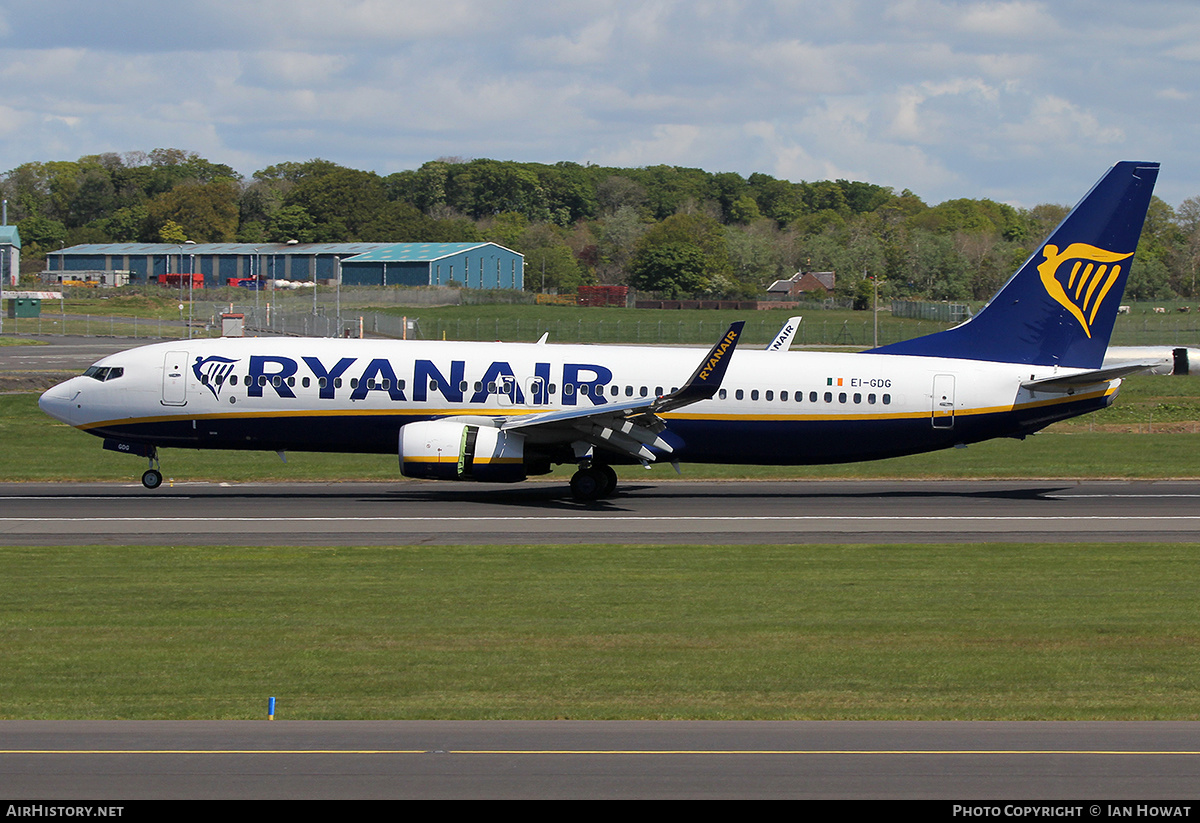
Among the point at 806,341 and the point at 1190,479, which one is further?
the point at 806,341

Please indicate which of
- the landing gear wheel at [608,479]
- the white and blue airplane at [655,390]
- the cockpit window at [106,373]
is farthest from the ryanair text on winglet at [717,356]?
the cockpit window at [106,373]

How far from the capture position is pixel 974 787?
1141 centimetres

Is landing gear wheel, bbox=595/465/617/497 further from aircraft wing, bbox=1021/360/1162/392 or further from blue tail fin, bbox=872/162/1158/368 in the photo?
aircraft wing, bbox=1021/360/1162/392

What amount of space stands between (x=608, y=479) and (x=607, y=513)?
2.44m

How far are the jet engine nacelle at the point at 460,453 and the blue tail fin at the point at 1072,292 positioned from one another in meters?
11.3

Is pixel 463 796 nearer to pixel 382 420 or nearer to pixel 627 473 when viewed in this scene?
pixel 382 420

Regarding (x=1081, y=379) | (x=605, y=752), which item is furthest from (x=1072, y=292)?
(x=605, y=752)

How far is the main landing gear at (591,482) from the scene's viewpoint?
111ft

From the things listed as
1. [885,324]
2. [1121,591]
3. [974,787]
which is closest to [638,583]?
[1121,591]

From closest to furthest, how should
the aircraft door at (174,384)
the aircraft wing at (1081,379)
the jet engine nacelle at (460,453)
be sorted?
the jet engine nacelle at (460,453) → the aircraft wing at (1081,379) → the aircraft door at (174,384)

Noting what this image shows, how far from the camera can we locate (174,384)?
3356 centimetres

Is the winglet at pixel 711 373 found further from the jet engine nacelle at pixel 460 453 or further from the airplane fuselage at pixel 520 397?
the jet engine nacelle at pixel 460 453

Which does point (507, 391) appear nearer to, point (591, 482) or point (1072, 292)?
point (591, 482)

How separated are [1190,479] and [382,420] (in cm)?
2595
